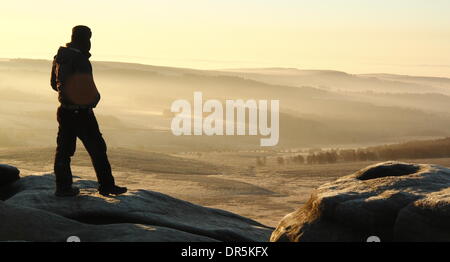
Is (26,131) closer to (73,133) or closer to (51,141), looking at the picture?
(51,141)

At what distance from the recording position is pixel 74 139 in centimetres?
1129

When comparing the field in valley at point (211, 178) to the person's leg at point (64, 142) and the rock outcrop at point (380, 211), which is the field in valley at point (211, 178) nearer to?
the person's leg at point (64, 142)

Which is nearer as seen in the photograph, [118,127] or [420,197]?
[420,197]

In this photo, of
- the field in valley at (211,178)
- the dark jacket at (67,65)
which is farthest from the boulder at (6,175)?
the field in valley at (211,178)

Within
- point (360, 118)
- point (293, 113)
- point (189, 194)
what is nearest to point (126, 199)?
point (189, 194)

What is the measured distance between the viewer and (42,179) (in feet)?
44.4

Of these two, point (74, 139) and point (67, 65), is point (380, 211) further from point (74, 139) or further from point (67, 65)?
point (67, 65)

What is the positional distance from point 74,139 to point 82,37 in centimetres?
158

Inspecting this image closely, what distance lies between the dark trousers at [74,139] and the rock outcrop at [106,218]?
0.54 m

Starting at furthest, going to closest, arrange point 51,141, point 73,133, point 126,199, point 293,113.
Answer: point 293,113, point 51,141, point 126,199, point 73,133

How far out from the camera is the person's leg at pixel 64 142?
36.6 feet

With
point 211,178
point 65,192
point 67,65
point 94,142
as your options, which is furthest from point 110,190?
point 211,178

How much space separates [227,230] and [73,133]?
3039 millimetres
